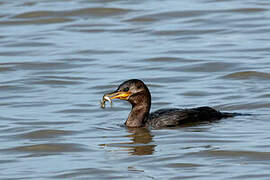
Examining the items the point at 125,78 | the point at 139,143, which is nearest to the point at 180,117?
the point at 139,143

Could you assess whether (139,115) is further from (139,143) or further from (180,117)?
(139,143)

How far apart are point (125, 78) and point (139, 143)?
4758 mm

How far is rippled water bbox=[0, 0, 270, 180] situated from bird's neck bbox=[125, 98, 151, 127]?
7.7 inches

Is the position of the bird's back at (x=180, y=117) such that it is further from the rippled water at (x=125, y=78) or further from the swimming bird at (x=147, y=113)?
the rippled water at (x=125, y=78)

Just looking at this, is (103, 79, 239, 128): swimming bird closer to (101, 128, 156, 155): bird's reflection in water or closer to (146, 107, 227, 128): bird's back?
(146, 107, 227, 128): bird's back

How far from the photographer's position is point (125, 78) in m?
16.1

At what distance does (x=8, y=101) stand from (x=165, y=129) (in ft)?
10.9

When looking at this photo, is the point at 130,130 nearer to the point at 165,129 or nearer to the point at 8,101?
the point at 165,129

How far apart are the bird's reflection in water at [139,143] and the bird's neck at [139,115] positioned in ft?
0.54

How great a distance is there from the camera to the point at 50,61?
58.7 ft

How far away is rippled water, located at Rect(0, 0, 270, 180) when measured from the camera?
1011 centimetres

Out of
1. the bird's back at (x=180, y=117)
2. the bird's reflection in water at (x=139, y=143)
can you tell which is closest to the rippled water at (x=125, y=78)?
the bird's reflection in water at (x=139, y=143)

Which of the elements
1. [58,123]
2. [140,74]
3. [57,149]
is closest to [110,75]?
[140,74]

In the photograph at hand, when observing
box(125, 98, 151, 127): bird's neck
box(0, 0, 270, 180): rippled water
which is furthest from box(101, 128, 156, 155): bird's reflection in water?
box(125, 98, 151, 127): bird's neck
